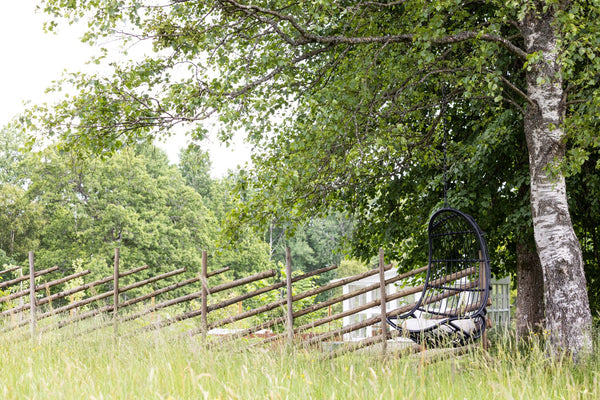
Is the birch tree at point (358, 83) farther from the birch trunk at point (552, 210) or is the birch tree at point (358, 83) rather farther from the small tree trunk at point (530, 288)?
the small tree trunk at point (530, 288)

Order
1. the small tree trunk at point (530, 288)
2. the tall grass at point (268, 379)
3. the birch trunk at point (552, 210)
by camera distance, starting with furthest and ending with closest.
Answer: the small tree trunk at point (530, 288), the birch trunk at point (552, 210), the tall grass at point (268, 379)

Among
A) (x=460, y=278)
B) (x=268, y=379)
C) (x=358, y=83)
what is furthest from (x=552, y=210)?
(x=268, y=379)

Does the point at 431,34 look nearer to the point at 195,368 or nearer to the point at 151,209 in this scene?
the point at 195,368

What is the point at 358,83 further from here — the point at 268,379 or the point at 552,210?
the point at 268,379

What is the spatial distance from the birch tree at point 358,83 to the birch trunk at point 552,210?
10 millimetres

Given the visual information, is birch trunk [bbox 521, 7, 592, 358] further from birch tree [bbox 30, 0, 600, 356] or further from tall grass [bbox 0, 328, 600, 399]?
tall grass [bbox 0, 328, 600, 399]

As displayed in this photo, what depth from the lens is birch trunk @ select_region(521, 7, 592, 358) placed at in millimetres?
4980

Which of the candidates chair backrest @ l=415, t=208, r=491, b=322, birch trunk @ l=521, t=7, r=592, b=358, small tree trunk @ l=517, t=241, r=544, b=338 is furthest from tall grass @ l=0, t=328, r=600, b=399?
small tree trunk @ l=517, t=241, r=544, b=338

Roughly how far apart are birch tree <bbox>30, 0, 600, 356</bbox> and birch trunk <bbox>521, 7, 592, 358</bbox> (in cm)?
1

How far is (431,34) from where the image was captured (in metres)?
5.00

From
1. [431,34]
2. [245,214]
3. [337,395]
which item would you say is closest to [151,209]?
[245,214]

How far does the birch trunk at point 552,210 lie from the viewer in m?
4.98

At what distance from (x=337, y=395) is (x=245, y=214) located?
4.25 metres

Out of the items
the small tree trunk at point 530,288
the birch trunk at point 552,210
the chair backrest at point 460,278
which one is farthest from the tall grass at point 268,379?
the small tree trunk at point 530,288
